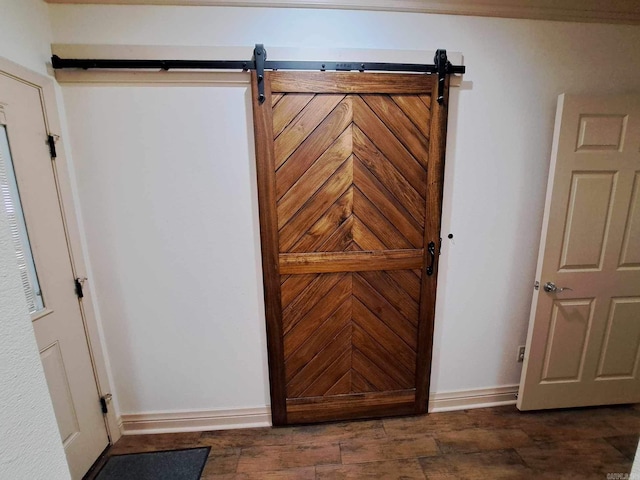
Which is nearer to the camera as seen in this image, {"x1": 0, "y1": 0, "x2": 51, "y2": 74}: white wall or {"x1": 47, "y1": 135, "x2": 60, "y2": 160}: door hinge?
{"x1": 0, "y1": 0, "x2": 51, "y2": 74}: white wall

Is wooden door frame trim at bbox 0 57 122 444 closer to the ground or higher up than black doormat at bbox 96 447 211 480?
higher up

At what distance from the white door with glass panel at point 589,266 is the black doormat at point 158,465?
216cm

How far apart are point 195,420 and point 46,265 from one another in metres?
1.29

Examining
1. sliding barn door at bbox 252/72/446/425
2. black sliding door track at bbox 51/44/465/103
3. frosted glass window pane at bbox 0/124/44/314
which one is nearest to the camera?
frosted glass window pane at bbox 0/124/44/314

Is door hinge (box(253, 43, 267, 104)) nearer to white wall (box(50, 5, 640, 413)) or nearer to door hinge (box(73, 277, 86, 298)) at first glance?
white wall (box(50, 5, 640, 413))

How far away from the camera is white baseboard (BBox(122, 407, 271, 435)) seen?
5.72 ft

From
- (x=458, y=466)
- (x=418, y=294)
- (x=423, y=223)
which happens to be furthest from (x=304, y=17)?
(x=458, y=466)

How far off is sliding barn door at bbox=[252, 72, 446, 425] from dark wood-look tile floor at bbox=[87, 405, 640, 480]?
0.45 feet

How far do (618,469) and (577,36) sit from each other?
248 centimetres

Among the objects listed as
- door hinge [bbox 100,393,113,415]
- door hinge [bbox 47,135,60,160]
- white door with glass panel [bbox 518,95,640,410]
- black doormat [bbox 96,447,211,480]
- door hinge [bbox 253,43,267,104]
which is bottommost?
black doormat [bbox 96,447,211,480]

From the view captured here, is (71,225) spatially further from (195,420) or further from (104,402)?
(195,420)

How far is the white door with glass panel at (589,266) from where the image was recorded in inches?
61.2

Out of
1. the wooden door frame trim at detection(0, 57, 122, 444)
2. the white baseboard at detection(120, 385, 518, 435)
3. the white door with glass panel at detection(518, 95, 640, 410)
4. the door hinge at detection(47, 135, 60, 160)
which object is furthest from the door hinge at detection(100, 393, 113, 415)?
the white door with glass panel at detection(518, 95, 640, 410)

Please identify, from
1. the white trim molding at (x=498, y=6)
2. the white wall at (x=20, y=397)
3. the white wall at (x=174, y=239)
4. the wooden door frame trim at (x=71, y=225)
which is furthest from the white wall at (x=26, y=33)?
the white wall at (x=20, y=397)
